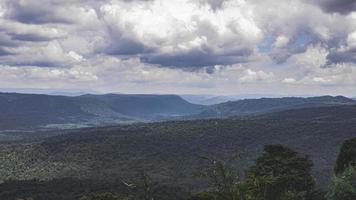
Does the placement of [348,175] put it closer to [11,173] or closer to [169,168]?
[169,168]

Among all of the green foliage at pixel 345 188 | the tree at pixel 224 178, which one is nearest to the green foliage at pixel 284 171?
the green foliage at pixel 345 188

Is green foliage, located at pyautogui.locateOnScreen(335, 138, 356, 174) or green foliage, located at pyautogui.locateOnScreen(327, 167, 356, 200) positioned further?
green foliage, located at pyautogui.locateOnScreen(335, 138, 356, 174)

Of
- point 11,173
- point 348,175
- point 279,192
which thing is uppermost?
point 348,175

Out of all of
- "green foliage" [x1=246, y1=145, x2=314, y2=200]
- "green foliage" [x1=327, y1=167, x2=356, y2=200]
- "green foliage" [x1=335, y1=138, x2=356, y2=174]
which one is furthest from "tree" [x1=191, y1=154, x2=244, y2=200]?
"green foliage" [x1=335, y1=138, x2=356, y2=174]

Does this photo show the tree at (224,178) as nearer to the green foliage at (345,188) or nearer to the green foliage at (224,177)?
the green foliage at (224,177)

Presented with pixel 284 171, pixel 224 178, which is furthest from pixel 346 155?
pixel 224 178

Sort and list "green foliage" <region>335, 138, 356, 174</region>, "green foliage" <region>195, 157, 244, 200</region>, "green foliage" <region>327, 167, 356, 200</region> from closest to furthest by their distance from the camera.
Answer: "green foliage" <region>195, 157, 244, 200</region> < "green foliage" <region>327, 167, 356, 200</region> < "green foliage" <region>335, 138, 356, 174</region>

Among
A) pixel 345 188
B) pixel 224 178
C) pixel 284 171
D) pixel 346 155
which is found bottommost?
pixel 284 171

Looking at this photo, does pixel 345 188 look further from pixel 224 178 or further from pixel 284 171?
pixel 224 178

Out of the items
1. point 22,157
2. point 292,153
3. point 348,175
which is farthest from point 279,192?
point 22,157

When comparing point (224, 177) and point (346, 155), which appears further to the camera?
point (346, 155)

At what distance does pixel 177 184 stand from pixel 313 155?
61.4 meters

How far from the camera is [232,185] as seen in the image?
32.6 metres

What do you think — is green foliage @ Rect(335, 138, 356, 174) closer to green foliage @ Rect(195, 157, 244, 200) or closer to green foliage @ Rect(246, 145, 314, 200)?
green foliage @ Rect(246, 145, 314, 200)
